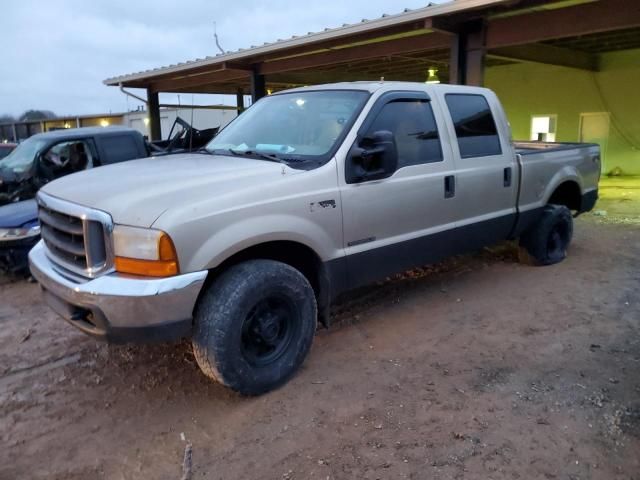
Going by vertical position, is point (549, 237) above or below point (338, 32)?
below

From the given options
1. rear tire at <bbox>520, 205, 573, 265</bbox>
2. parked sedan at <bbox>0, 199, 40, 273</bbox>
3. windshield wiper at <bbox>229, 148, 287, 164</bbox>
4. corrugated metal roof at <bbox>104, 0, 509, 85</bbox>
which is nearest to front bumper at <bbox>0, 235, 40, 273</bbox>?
parked sedan at <bbox>0, 199, 40, 273</bbox>

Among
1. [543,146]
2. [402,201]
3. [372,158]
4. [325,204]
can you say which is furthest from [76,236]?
[543,146]

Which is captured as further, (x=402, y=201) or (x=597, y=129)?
(x=597, y=129)

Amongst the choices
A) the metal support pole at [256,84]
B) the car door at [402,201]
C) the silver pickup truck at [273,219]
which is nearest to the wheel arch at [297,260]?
the silver pickup truck at [273,219]

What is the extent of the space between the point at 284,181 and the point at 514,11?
23.2ft

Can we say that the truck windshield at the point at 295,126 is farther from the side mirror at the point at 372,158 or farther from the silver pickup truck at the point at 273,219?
the side mirror at the point at 372,158

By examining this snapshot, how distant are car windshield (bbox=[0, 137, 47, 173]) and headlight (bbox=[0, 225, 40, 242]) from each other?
1.47 metres

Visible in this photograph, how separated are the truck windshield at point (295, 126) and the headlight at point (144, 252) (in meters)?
1.22

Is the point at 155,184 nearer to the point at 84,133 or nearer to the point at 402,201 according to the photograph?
the point at 402,201

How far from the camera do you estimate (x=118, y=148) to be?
293 inches

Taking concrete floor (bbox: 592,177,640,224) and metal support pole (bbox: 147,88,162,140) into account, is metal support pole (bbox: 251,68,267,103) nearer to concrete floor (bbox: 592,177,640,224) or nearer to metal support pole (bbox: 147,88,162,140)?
metal support pole (bbox: 147,88,162,140)

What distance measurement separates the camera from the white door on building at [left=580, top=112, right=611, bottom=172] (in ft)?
49.0

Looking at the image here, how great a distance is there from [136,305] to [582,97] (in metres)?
15.6

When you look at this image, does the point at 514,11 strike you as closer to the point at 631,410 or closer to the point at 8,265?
the point at 631,410
